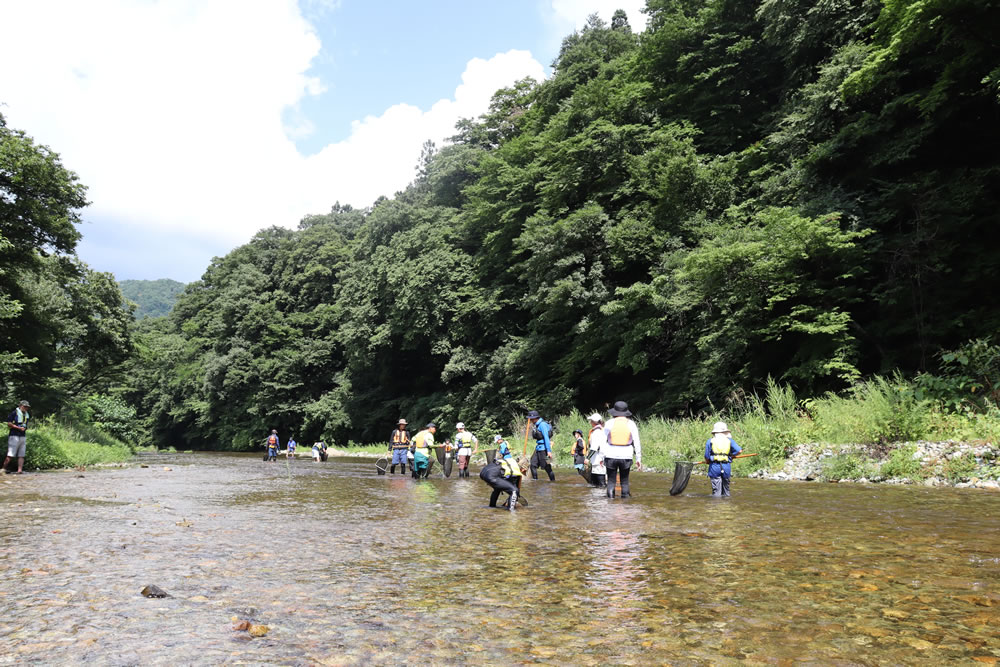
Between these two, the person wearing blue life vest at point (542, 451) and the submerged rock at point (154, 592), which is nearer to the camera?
the submerged rock at point (154, 592)

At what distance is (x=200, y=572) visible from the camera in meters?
5.94

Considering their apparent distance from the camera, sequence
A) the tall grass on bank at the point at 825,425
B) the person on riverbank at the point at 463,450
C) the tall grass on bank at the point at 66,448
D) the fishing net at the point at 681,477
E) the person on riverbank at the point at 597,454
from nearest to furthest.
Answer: the fishing net at the point at 681,477
the tall grass on bank at the point at 825,425
the person on riverbank at the point at 597,454
the tall grass on bank at the point at 66,448
the person on riverbank at the point at 463,450

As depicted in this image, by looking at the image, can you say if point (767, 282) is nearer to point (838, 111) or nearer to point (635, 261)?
point (838, 111)

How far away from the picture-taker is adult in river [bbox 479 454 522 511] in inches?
452

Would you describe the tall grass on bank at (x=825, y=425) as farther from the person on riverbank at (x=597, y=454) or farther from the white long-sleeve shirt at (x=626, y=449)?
the white long-sleeve shirt at (x=626, y=449)

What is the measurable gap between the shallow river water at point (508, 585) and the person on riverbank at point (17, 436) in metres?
8.50

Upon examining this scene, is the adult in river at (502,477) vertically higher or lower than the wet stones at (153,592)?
higher

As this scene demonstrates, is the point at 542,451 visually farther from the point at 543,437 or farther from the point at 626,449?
the point at 626,449

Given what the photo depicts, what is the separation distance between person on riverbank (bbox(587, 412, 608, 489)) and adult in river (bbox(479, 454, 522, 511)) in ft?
13.9

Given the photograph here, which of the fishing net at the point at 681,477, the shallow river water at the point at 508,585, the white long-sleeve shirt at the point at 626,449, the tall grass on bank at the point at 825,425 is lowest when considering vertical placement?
the shallow river water at the point at 508,585

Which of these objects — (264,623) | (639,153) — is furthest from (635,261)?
(264,623)

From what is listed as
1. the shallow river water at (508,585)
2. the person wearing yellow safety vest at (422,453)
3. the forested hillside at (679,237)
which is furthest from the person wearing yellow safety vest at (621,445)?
the forested hillside at (679,237)

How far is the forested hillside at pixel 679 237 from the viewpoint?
65.9ft

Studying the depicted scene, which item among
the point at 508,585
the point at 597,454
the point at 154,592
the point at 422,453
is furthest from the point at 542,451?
the point at 154,592
